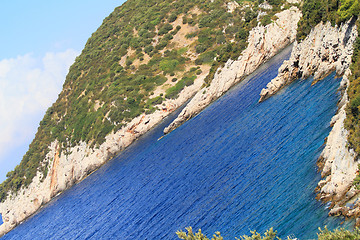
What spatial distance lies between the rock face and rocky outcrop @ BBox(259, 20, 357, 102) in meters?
27.7

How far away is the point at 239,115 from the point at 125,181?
29716mm

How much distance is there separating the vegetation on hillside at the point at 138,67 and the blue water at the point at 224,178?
23.6 metres

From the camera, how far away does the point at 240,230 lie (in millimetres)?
34062

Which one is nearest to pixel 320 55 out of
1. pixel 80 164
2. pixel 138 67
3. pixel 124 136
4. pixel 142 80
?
pixel 124 136

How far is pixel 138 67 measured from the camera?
139 m

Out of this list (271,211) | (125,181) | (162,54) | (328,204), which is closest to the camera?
(328,204)

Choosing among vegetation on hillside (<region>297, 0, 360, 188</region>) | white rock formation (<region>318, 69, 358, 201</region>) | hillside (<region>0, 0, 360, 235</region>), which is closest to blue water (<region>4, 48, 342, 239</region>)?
white rock formation (<region>318, 69, 358, 201</region>)

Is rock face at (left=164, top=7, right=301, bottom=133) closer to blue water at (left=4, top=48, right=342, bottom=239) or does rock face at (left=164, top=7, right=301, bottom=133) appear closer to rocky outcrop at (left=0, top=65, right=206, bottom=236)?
blue water at (left=4, top=48, right=342, bottom=239)

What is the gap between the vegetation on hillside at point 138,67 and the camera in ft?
384

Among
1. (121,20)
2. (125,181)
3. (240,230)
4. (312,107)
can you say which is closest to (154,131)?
(125,181)

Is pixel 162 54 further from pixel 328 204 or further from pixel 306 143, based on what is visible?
pixel 328 204

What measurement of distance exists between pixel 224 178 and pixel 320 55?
92.3 feet

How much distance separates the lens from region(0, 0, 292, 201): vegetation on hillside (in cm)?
11700

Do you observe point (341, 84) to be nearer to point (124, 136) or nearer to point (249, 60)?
point (249, 60)
